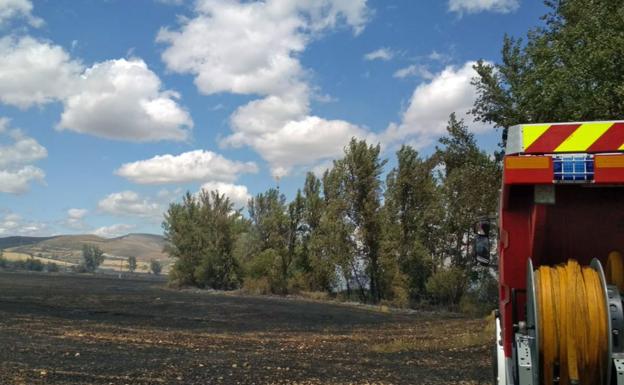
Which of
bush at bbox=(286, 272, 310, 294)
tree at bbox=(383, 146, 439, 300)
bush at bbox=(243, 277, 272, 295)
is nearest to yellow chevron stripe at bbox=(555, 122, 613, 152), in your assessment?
tree at bbox=(383, 146, 439, 300)

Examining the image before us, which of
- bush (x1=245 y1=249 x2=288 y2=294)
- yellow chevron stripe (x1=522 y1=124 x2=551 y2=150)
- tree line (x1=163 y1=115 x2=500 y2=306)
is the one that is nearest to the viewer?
yellow chevron stripe (x1=522 y1=124 x2=551 y2=150)

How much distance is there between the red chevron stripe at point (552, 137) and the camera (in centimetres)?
491

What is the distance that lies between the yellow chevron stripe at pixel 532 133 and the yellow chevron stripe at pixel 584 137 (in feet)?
0.64

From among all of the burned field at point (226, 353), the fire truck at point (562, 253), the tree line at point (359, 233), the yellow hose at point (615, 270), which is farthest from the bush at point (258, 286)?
the yellow hose at point (615, 270)

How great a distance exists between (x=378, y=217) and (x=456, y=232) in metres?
11.3

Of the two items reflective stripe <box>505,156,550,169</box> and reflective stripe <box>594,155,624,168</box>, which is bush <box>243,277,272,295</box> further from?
reflective stripe <box>594,155,624,168</box>

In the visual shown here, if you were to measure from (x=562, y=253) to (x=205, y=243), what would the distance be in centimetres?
7306

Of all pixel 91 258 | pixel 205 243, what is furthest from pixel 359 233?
pixel 91 258

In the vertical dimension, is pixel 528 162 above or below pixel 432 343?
above

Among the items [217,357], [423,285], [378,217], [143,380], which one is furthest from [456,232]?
[143,380]

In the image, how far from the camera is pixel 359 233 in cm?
5328

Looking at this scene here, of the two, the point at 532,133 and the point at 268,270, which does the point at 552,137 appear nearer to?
the point at 532,133

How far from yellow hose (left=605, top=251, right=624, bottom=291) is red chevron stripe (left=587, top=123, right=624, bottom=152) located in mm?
1061

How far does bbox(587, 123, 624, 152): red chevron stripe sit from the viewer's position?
15.7ft
